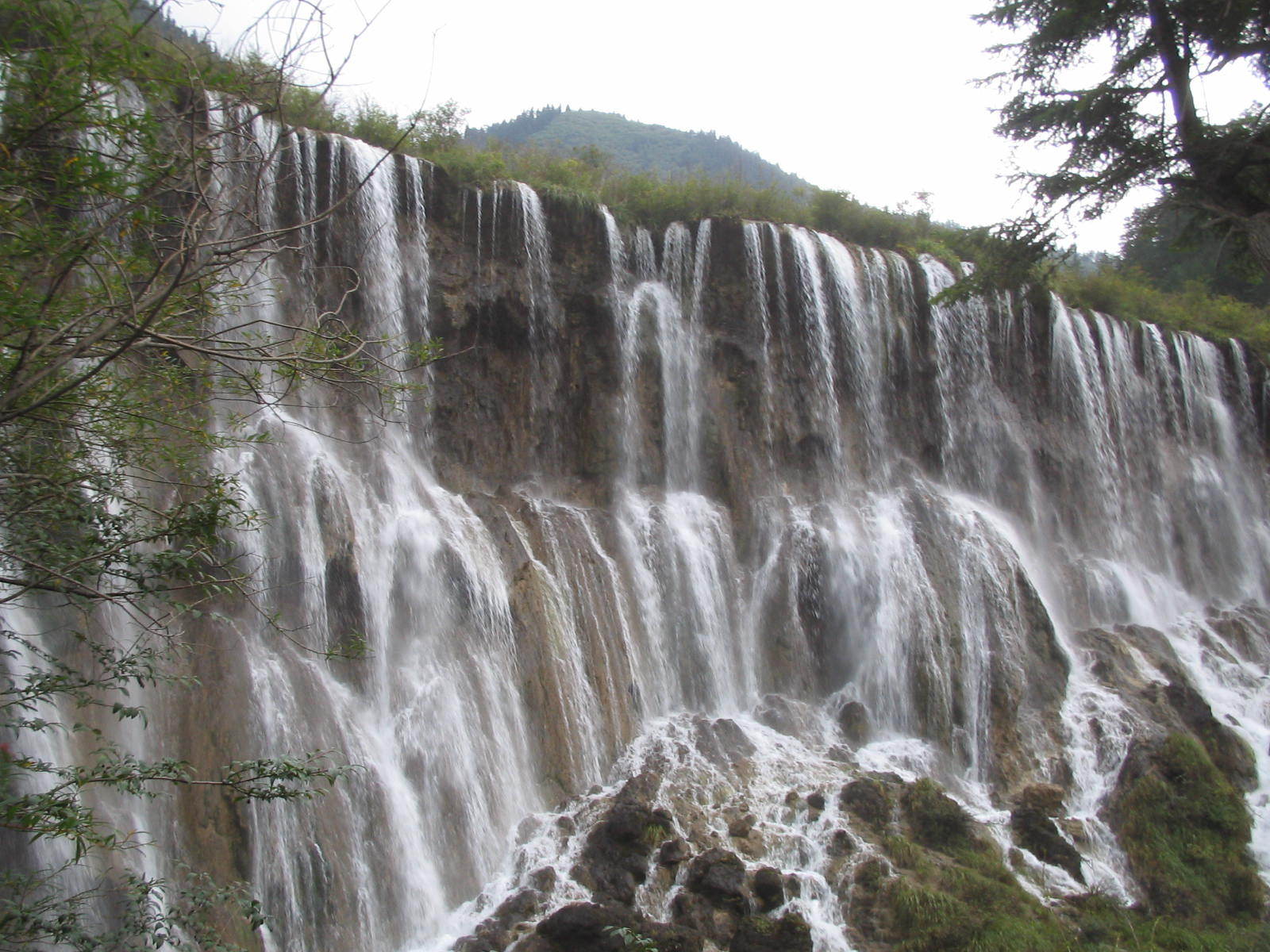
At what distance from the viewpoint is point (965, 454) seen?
53.5ft

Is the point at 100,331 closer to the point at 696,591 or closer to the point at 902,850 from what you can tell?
the point at 902,850

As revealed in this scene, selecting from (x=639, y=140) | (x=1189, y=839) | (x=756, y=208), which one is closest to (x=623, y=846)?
(x=1189, y=839)

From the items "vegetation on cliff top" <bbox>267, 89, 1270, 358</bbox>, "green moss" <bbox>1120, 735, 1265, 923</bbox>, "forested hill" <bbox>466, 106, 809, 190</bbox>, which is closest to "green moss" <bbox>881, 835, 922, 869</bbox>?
"green moss" <bbox>1120, 735, 1265, 923</bbox>

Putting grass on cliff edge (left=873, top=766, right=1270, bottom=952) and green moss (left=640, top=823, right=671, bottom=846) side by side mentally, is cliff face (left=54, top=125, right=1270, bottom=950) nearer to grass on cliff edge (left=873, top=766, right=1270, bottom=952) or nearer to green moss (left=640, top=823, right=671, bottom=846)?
green moss (left=640, top=823, right=671, bottom=846)

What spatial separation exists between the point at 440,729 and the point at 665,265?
9095 millimetres

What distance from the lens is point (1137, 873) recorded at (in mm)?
9547

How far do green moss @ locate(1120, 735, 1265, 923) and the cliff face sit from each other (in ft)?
0.73

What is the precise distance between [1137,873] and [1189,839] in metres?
0.92

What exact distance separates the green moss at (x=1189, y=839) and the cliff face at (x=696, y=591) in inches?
8.7

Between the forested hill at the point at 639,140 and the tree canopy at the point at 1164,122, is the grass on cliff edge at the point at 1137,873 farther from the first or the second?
the forested hill at the point at 639,140

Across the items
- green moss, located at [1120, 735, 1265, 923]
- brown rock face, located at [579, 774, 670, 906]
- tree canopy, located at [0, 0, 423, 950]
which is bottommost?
green moss, located at [1120, 735, 1265, 923]

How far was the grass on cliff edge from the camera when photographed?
7.98m

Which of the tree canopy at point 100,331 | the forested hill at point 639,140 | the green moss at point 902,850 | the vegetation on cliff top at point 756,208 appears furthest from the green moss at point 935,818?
the forested hill at point 639,140

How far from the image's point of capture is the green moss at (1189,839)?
907 cm
